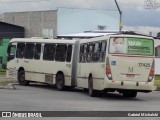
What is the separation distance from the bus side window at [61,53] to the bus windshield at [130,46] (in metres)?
6.39

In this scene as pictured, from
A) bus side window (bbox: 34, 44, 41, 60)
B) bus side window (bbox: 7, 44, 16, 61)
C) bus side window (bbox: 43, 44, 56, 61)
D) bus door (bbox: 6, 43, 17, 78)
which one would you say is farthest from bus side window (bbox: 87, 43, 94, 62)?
bus side window (bbox: 7, 44, 16, 61)

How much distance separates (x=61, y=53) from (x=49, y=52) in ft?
4.12

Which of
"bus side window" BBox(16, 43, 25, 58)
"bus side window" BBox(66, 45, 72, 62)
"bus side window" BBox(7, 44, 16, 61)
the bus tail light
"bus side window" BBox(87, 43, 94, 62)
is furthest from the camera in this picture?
"bus side window" BBox(7, 44, 16, 61)

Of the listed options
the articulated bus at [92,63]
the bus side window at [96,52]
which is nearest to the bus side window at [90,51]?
the articulated bus at [92,63]

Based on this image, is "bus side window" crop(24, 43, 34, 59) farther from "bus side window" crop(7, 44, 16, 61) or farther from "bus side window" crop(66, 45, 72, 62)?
"bus side window" crop(66, 45, 72, 62)

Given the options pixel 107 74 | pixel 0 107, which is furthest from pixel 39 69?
pixel 0 107

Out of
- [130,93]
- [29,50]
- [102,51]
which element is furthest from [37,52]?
[102,51]

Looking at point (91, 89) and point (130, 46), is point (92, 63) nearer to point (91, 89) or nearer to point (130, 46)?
point (91, 89)

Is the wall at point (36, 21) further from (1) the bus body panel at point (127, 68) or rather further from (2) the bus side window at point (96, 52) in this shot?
(1) the bus body panel at point (127, 68)

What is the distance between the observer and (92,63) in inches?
979

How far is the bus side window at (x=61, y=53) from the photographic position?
95.3 ft

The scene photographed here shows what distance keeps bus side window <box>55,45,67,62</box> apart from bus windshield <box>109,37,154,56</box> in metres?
6.39

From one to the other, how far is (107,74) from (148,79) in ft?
6.01

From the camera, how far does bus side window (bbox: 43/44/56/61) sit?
98.5 feet
